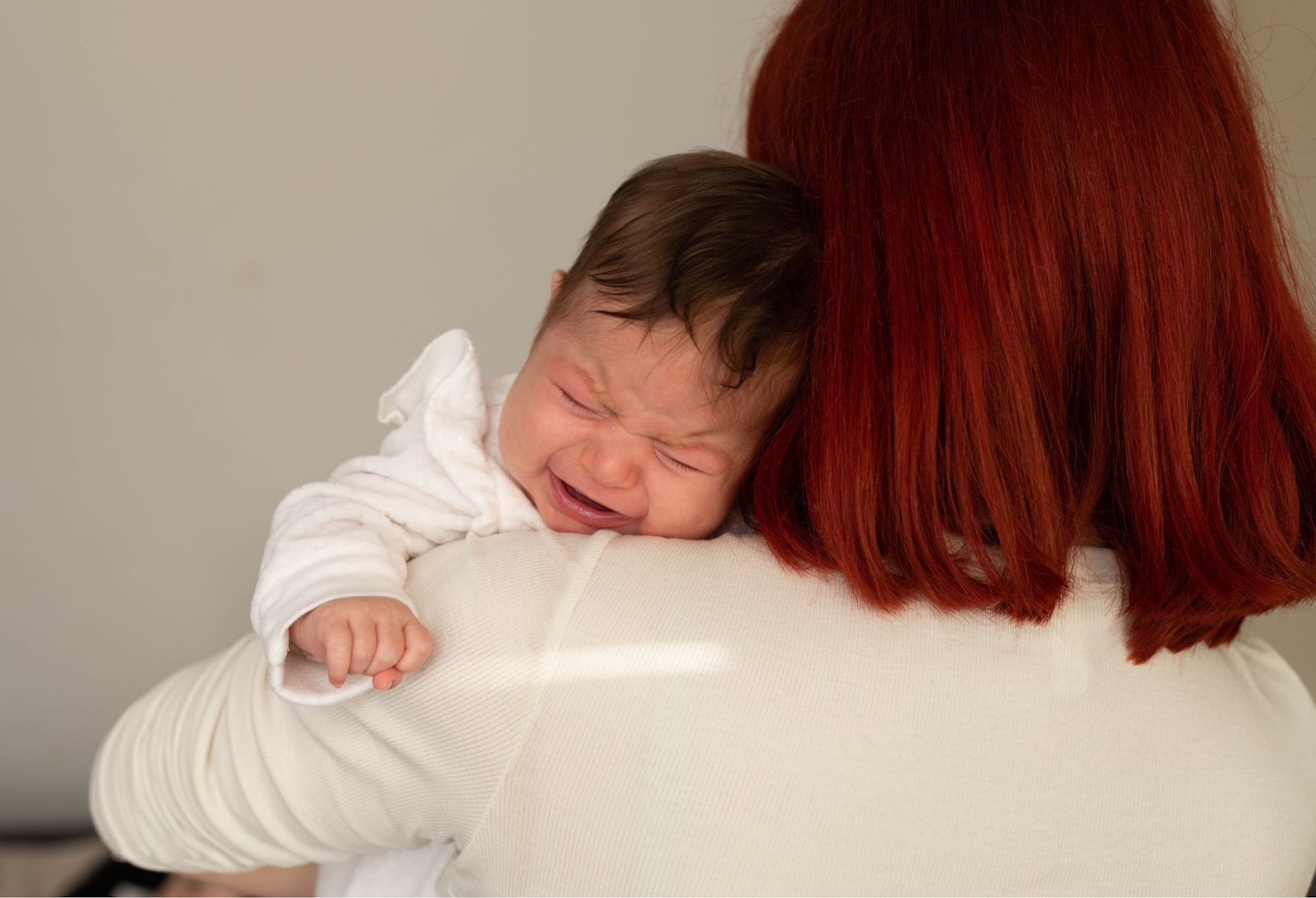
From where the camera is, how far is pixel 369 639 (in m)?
0.80

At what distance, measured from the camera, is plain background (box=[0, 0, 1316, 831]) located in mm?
1993

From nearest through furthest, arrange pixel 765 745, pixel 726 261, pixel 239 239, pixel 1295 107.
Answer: pixel 765 745 → pixel 726 261 → pixel 1295 107 → pixel 239 239

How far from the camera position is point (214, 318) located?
2.17m

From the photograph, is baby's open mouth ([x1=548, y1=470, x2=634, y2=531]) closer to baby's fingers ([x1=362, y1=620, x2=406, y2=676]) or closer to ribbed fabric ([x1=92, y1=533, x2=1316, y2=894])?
ribbed fabric ([x1=92, y1=533, x2=1316, y2=894])

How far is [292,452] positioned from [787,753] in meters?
1.78

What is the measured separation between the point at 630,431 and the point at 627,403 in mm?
29

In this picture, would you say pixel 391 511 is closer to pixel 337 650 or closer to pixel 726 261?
pixel 337 650

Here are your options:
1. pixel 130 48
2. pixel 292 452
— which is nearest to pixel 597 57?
pixel 130 48

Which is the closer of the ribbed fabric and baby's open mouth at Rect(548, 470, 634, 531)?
the ribbed fabric

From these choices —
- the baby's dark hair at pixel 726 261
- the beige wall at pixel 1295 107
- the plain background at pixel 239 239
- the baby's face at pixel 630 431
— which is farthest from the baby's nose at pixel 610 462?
the beige wall at pixel 1295 107

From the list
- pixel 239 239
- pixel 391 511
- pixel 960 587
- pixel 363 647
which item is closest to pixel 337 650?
pixel 363 647

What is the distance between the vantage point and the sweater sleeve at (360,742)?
0.78 metres

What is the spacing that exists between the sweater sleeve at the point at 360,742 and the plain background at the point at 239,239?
1.23 m

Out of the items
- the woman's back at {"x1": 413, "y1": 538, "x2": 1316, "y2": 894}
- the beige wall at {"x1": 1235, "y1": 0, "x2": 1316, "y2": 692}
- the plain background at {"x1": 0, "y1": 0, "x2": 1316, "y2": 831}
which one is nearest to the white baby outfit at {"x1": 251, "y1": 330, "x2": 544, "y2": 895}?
the woman's back at {"x1": 413, "y1": 538, "x2": 1316, "y2": 894}
